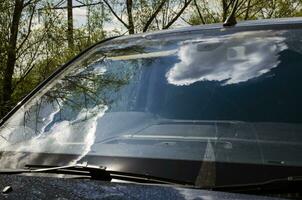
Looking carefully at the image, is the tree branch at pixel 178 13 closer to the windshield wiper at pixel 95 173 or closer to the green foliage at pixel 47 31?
the green foliage at pixel 47 31

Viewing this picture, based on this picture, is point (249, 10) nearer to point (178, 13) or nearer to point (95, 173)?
point (178, 13)

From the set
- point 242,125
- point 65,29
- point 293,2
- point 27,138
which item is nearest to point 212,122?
point 242,125

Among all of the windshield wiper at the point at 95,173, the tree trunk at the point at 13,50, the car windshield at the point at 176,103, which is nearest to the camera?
the windshield wiper at the point at 95,173

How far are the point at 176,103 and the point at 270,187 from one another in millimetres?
772

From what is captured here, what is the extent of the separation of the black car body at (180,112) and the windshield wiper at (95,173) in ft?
0.04

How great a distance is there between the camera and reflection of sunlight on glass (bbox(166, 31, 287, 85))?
2596 mm

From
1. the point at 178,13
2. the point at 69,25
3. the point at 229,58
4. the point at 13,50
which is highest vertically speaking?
the point at 178,13

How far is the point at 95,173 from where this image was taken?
215 cm

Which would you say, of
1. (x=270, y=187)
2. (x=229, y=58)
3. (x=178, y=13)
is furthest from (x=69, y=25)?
(x=270, y=187)

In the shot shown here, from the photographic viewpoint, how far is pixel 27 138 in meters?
2.66

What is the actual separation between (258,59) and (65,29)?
11937mm

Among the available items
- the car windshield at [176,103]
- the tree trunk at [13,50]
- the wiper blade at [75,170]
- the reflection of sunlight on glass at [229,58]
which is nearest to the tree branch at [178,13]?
the tree trunk at [13,50]

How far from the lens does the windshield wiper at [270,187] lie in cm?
190

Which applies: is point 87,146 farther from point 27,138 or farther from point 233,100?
point 233,100
